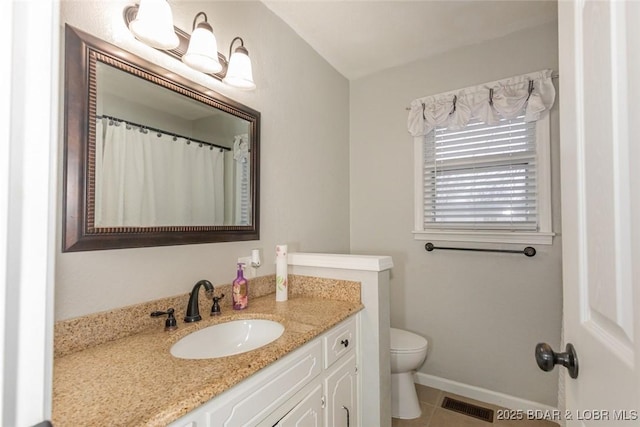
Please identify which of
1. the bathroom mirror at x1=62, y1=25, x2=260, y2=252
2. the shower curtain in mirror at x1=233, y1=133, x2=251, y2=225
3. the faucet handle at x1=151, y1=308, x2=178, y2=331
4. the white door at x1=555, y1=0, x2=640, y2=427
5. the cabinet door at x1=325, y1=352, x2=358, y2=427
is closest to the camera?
the white door at x1=555, y1=0, x2=640, y2=427

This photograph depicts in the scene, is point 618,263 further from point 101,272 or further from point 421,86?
point 421,86

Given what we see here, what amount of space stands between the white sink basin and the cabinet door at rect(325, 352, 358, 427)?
318mm

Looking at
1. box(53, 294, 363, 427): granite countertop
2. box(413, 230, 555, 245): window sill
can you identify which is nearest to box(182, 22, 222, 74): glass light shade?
box(53, 294, 363, 427): granite countertop

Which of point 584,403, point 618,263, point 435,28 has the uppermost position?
point 435,28

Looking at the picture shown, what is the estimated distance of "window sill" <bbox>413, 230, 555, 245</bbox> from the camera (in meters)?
1.91

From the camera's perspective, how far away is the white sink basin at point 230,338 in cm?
113

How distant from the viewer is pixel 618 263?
0.47 metres

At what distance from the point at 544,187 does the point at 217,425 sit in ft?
7.17

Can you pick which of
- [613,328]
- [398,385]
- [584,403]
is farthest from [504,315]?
[613,328]

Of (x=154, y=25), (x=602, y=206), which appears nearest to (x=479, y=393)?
(x=602, y=206)

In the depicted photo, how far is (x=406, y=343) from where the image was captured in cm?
197

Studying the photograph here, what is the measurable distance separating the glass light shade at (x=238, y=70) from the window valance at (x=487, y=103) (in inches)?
55.8

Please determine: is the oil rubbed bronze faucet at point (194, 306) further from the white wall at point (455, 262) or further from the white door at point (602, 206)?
the white wall at point (455, 262)

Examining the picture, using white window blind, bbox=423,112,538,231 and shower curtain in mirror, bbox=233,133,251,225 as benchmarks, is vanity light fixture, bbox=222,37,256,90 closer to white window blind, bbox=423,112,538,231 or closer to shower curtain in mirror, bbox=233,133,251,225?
shower curtain in mirror, bbox=233,133,251,225
